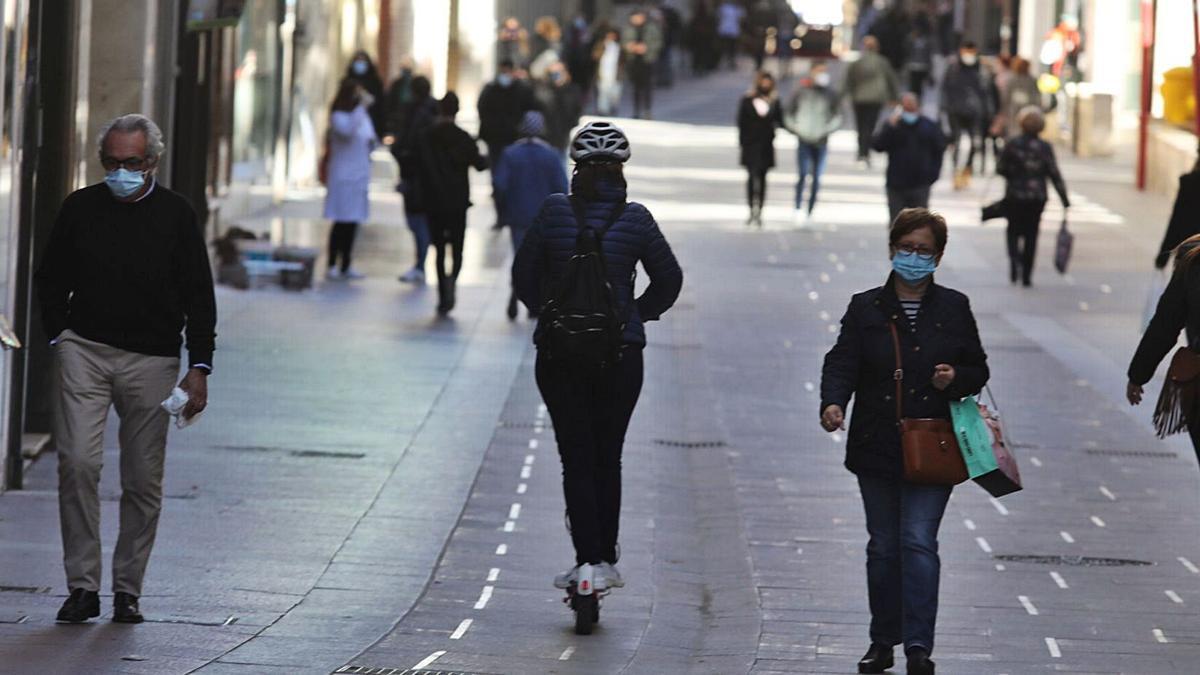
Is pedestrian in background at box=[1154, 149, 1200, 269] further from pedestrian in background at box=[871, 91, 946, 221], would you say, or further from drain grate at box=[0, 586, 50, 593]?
pedestrian in background at box=[871, 91, 946, 221]

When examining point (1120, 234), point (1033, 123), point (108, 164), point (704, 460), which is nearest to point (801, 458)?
point (704, 460)

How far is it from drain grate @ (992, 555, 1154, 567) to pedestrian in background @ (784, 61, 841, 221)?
16.8 m

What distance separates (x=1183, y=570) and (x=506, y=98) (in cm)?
1838

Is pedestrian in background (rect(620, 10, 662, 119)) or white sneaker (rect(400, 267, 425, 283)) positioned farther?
pedestrian in background (rect(620, 10, 662, 119))

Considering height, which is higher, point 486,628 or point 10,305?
point 10,305

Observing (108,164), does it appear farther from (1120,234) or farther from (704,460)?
(1120,234)

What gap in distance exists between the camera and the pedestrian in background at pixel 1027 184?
22219 mm

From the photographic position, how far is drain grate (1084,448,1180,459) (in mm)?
13633

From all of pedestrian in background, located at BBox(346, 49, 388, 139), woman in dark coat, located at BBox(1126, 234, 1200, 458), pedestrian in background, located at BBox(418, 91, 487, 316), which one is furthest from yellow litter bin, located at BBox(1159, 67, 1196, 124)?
woman in dark coat, located at BBox(1126, 234, 1200, 458)

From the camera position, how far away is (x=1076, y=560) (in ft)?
35.2

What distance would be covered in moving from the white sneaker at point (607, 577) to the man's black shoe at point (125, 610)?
59.3 inches

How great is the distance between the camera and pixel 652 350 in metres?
17.6

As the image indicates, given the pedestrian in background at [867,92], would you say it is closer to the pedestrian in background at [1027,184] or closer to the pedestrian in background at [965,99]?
the pedestrian in background at [965,99]

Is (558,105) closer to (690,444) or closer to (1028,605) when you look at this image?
(690,444)
